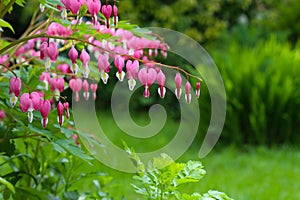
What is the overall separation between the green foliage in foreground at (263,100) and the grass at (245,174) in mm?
186

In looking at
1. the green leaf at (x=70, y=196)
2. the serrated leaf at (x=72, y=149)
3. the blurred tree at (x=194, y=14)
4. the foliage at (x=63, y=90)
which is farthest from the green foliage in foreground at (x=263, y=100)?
the serrated leaf at (x=72, y=149)

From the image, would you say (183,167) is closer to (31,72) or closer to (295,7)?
(31,72)

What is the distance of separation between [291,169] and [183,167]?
3.64 m

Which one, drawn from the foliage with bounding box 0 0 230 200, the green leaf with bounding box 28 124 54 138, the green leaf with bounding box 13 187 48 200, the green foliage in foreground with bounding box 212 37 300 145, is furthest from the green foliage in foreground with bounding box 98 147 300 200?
the green leaf with bounding box 28 124 54 138

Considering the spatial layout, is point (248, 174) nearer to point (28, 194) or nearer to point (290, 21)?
point (28, 194)

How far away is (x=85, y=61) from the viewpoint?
1697 millimetres

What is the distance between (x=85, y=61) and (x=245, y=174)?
3573mm

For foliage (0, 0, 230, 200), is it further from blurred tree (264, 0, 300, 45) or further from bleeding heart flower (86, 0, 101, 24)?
blurred tree (264, 0, 300, 45)

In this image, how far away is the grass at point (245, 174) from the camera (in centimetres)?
431

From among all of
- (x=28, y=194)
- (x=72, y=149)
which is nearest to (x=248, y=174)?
(x=28, y=194)

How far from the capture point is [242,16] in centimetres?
994

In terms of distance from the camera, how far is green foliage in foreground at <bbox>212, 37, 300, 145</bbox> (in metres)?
6.09

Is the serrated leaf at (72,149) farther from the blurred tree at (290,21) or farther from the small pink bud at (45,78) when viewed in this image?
the blurred tree at (290,21)

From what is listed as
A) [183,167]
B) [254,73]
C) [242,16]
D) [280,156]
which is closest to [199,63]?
[254,73]
